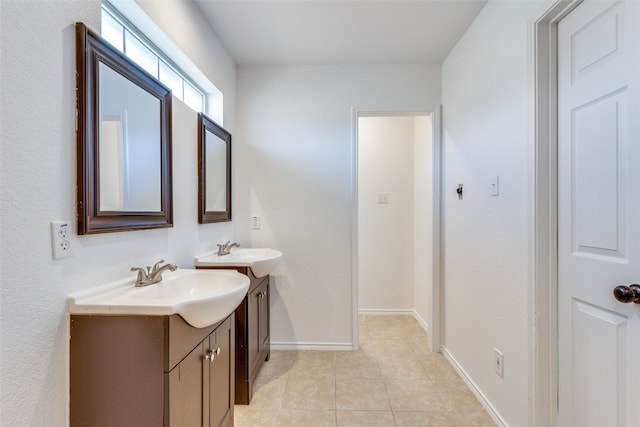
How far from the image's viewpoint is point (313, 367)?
2248 mm

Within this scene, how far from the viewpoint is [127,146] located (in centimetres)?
123

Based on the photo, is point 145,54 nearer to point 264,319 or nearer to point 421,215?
point 264,319

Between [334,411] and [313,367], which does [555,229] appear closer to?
[334,411]

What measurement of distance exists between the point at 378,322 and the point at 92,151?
293cm

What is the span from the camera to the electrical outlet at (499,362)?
162cm

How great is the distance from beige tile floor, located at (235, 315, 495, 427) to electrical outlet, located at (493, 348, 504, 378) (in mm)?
305

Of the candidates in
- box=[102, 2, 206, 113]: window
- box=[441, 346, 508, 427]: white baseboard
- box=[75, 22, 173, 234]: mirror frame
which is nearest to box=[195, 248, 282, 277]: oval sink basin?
box=[75, 22, 173, 234]: mirror frame

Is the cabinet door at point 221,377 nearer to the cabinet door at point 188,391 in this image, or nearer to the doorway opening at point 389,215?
the cabinet door at point 188,391

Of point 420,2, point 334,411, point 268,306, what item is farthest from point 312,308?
point 420,2

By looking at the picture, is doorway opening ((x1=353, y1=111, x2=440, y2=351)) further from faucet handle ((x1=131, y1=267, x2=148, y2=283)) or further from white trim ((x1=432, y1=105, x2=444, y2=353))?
faucet handle ((x1=131, y1=267, x2=148, y2=283))

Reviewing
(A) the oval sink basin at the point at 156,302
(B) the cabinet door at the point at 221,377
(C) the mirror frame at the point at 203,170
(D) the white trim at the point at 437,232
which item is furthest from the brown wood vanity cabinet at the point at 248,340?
(D) the white trim at the point at 437,232

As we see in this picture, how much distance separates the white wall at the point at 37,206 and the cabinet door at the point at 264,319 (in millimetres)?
1196

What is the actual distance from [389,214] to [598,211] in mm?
2242

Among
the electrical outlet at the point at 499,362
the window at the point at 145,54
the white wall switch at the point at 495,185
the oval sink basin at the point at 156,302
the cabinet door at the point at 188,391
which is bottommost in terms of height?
the electrical outlet at the point at 499,362
